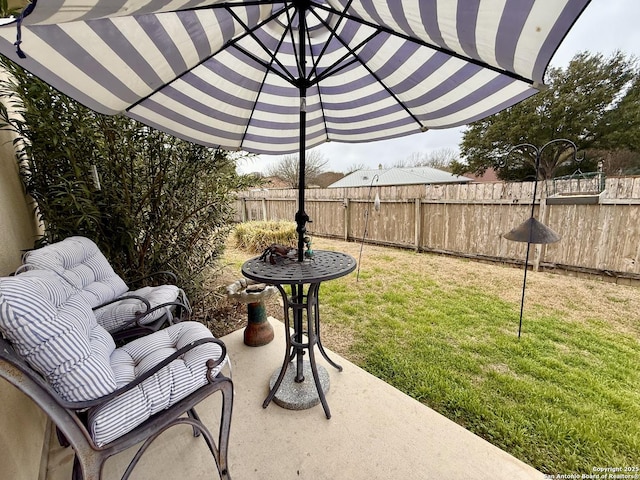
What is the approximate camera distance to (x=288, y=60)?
78.4 inches

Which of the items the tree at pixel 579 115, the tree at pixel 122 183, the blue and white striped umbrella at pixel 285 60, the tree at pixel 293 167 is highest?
the tree at pixel 579 115

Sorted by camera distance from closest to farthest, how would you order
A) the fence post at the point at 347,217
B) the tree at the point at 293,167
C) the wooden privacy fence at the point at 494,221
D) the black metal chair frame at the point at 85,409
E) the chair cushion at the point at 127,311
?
1. the black metal chair frame at the point at 85,409
2. the chair cushion at the point at 127,311
3. the wooden privacy fence at the point at 494,221
4. the fence post at the point at 347,217
5. the tree at the point at 293,167

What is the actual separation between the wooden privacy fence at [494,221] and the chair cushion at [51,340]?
5385mm

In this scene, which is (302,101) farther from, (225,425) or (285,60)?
(225,425)

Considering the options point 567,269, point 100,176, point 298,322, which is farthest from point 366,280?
point 100,176

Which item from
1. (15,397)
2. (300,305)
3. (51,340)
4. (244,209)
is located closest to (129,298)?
(15,397)

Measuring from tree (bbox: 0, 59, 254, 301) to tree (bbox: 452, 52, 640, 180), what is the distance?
1301 cm

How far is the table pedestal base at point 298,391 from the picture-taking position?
175 centimetres

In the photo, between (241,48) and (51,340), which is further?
(241,48)

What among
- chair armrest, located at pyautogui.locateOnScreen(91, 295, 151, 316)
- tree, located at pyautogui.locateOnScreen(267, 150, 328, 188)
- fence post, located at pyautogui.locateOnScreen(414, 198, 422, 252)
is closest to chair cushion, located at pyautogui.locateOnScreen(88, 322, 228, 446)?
chair armrest, located at pyautogui.locateOnScreen(91, 295, 151, 316)

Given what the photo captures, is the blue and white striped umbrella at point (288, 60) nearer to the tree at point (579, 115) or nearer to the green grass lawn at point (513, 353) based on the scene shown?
the green grass lawn at point (513, 353)

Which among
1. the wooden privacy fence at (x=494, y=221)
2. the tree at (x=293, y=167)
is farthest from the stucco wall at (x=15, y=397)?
the tree at (x=293, y=167)

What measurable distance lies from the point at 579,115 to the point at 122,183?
59.3 ft

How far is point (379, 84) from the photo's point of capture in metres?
1.94
